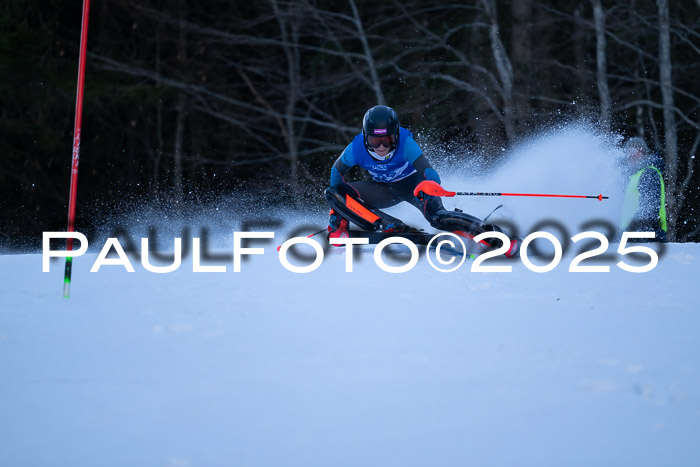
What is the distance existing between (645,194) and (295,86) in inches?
440

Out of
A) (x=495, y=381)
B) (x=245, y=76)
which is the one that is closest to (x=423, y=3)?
(x=245, y=76)

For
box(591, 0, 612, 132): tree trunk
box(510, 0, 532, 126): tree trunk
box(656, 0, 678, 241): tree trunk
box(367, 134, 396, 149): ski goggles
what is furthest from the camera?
box(510, 0, 532, 126): tree trunk

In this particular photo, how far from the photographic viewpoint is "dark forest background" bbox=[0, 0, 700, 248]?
17297 millimetres

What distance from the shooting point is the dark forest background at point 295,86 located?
1730 cm

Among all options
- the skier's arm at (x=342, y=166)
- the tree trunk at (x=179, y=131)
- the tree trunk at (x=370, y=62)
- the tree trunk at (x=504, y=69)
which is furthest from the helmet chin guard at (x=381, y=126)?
the tree trunk at (x=179, y=131)

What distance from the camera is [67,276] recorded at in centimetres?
590

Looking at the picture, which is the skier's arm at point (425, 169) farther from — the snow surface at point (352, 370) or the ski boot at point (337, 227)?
the snow surface at point (352, 370)

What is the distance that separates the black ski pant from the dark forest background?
8730 mm

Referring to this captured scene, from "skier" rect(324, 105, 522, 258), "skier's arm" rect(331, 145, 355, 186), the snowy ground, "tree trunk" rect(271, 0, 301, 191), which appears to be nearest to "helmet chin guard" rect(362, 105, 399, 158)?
"skier" rect(324, 105, 522, 258)

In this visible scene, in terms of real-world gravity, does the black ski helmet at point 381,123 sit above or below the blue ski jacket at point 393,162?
above

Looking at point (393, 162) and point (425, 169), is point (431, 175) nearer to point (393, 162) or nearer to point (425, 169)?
point (425, 169)

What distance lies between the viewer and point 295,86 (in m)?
19.4

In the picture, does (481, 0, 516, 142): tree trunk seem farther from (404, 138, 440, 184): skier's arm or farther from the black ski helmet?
the black ski helmet

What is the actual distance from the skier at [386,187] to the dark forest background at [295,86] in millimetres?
8788
